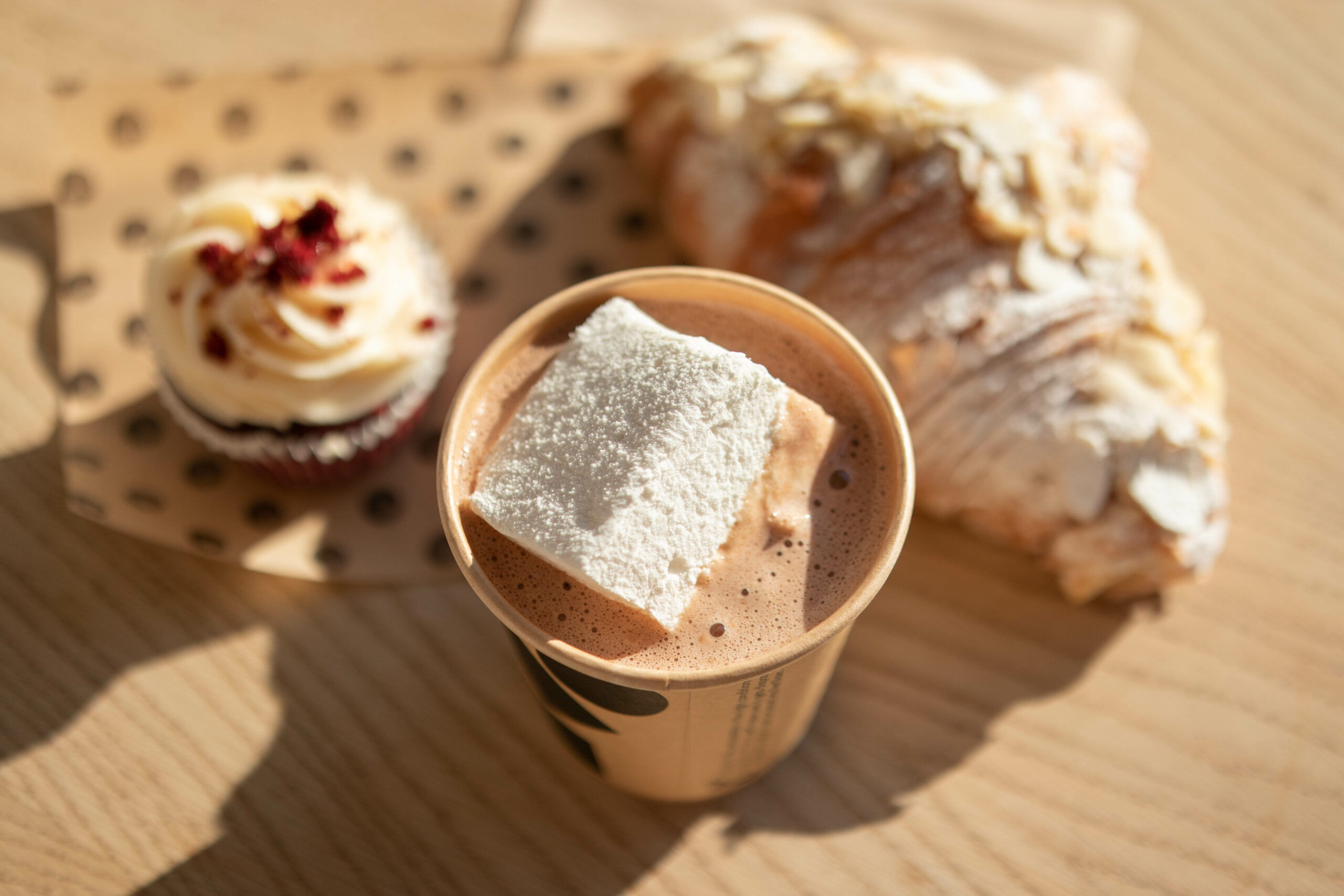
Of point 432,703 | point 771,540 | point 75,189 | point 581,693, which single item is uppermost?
point 771,540

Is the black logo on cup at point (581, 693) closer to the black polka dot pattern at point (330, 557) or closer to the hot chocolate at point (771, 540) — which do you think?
the hot chocolate at point (771, 540)

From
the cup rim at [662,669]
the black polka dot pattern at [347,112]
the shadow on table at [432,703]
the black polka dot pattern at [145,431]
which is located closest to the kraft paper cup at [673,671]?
the cup rim at [662,669]

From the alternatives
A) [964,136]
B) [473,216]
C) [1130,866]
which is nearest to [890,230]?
[964,136]

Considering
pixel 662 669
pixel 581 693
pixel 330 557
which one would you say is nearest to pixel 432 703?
pixel 330 557

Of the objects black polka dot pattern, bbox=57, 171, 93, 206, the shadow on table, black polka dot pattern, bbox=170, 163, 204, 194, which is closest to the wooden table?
the shadow on table

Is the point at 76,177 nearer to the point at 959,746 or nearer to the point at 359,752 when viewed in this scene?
the point at 359,752

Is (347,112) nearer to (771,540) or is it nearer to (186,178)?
(186,178)
